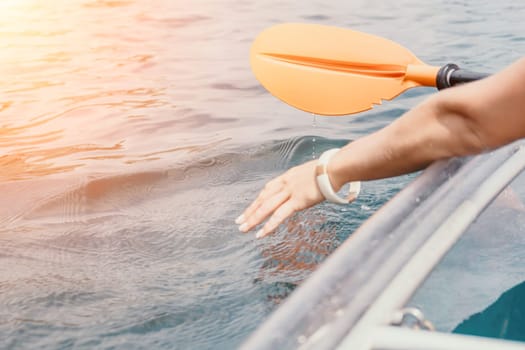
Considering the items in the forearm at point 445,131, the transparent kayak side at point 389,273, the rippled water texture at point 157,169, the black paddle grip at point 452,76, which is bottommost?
the rippled water texture at point 157,169

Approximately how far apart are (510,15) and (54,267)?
194 inches

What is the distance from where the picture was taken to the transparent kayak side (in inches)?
33.1

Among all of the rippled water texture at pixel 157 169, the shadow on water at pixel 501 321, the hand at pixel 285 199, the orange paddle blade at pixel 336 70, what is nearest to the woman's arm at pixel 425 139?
the hand at pixel 285 199

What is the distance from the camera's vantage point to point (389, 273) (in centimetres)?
97

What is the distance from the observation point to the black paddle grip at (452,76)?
1951 millimetres

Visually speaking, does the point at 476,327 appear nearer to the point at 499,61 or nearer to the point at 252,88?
the point at 252,88

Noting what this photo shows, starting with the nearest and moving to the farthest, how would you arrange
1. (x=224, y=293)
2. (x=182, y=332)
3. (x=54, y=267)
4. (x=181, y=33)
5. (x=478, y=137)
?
(x=478, y=137) < (x=182, y=332) < (x=224, y=293) < (x=54, y=267) < (x=181, y=33)

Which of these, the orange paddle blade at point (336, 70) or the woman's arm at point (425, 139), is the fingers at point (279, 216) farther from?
the orange paddle blade at point (336, 70)

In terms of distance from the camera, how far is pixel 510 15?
20.1ft

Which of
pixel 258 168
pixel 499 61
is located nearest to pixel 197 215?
pixel 258 168

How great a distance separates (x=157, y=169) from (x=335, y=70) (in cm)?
103

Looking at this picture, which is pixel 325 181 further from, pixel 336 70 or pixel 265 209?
pixel 336 70

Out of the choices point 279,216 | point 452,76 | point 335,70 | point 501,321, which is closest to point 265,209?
point 279,216

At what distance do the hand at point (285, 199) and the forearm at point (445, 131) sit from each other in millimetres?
50
